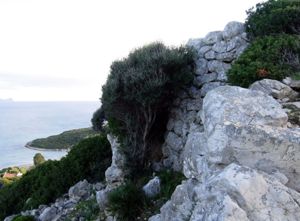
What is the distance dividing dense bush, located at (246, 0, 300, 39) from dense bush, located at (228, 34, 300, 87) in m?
0.66

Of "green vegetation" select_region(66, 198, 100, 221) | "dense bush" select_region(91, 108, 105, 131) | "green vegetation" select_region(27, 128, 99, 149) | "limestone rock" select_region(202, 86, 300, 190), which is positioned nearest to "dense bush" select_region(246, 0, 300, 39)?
"limestone rock" select_region(202, 86, 300, 190)

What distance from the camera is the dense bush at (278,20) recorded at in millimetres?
9656

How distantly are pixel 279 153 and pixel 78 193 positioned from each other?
9.67m

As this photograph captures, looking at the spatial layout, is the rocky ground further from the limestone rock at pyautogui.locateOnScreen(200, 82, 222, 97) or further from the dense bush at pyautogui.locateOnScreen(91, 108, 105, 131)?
the dense bush at pyautogui.locateOnScreen(91, 108, 105, 131)

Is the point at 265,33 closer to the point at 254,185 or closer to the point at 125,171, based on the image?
the point at 125,171

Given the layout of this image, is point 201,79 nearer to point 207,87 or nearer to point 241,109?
point 207,87

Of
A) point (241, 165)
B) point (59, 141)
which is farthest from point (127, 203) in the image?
point (59, 141)

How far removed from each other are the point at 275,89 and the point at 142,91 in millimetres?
4307

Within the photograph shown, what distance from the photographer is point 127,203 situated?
27.7 feet

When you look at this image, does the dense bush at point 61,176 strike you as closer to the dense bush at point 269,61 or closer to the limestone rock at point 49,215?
the limestone rock at point 49,215

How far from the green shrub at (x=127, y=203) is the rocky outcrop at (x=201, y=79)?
247 centimetres

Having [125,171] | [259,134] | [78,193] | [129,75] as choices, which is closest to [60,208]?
[78,193]

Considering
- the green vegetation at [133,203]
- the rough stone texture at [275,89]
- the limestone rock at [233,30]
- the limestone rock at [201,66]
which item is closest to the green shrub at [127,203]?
the green vegetation at [133,203]

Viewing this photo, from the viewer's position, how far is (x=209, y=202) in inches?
149
